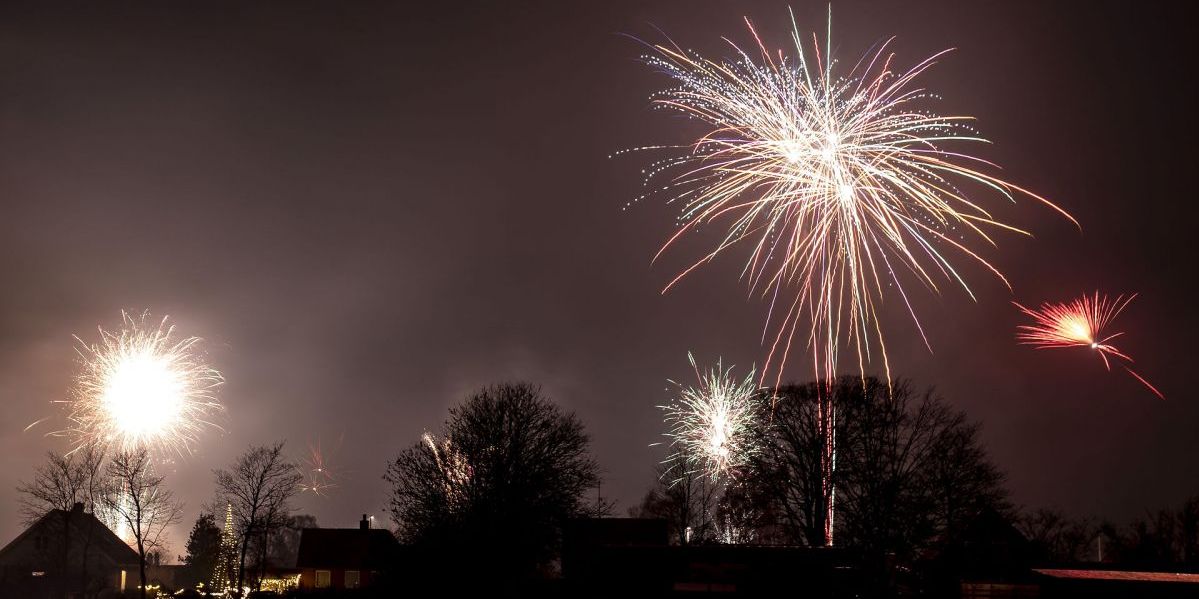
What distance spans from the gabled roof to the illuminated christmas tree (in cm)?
824

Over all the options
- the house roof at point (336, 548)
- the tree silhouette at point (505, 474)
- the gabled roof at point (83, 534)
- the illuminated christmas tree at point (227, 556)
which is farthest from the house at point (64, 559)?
the tree silhouette at point (505, 474)

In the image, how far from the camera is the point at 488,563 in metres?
31.9

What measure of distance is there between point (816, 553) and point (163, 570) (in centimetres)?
7891

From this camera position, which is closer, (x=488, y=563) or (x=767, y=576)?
(x=767, y=576)

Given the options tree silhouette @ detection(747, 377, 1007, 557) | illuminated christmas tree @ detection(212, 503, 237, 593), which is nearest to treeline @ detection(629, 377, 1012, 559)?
tree silhouette @ detection(747, 377, 1007, 557)

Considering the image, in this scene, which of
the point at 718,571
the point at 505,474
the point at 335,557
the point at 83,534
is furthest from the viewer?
the point at 335,557

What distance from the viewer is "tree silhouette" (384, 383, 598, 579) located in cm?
3991

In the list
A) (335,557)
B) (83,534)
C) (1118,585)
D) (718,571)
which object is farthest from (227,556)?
(1118,585)

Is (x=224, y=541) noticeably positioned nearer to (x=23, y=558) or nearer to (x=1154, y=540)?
(x=23, y=558)

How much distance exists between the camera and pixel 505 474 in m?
41.2

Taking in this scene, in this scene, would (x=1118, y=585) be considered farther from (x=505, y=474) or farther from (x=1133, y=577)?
(x=505, y=474)

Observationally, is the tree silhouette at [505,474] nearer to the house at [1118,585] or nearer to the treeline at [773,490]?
the treeline at [773,490]

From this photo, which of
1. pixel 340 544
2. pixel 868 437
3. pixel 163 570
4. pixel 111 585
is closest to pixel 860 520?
pixel 868 437

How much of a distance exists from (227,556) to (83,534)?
49.4 ft
